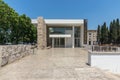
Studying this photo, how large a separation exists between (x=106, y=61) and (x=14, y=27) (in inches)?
999

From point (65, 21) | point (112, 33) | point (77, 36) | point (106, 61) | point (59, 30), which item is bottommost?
point (106, 61)

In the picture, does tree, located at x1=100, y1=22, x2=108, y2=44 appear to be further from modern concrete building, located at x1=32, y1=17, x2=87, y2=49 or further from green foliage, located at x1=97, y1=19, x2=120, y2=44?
modern concrete building, located at x1=32, y1=17, x2=87, y2=49

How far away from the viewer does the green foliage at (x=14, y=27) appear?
29.2 meters

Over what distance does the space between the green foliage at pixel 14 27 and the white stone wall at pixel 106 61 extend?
21418mm

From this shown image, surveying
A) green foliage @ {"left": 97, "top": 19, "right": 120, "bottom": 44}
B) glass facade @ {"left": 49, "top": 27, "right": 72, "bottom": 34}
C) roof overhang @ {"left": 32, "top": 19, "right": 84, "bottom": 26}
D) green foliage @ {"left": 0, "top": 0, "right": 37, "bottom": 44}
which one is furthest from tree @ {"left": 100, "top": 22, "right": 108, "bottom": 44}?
roof overhang @ {"left": 32, "top": 19, "right": 84, "bottom": 26}

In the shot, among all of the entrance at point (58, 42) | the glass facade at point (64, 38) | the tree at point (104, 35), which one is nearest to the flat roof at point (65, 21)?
the glass facade at point (64, 38)

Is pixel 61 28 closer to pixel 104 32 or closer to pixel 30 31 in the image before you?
pixel 30 31

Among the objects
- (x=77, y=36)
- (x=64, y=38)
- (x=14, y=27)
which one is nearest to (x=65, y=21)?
(x=77, y=36)

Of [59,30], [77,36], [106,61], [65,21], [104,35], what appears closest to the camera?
[106,61]

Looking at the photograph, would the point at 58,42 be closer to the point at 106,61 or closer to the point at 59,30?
the point at 59,30

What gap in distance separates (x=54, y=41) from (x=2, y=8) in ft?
42.6

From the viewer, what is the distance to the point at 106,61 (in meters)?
10.5

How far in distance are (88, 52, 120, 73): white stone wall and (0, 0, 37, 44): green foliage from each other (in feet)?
70.3

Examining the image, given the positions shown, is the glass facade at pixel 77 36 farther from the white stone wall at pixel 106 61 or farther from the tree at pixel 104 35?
the tree at pixel 104 35
